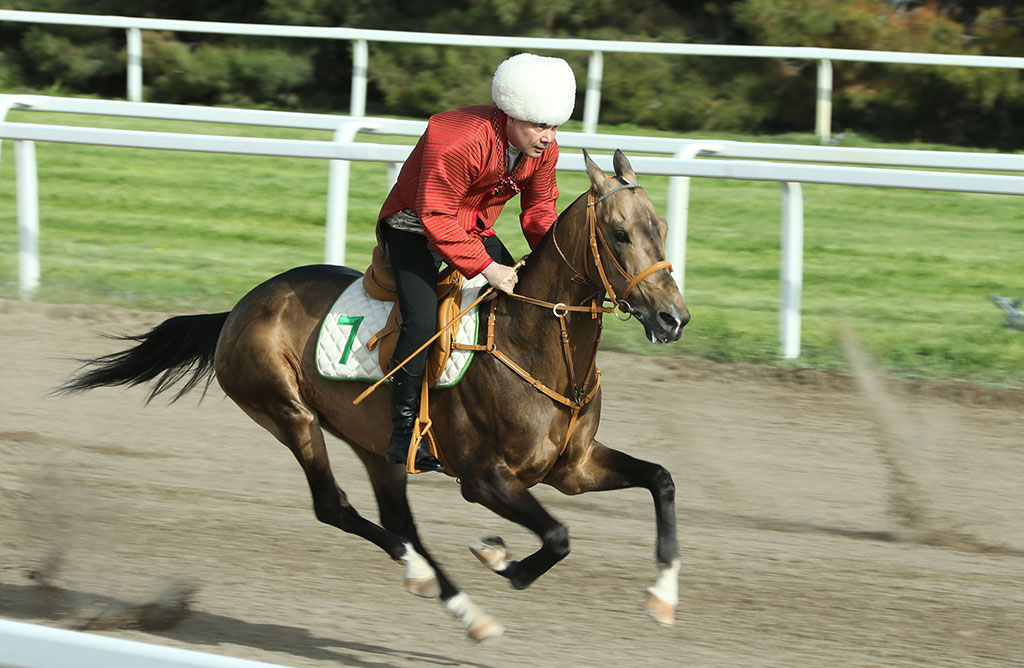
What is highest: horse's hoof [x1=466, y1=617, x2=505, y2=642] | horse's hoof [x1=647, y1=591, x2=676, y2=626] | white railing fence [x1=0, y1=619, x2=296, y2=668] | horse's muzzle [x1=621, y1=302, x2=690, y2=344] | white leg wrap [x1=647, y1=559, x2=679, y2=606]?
horse's muzzle [x1=621, y1=302, x2=690, y2=344]

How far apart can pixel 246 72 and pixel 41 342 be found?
723 centimetres

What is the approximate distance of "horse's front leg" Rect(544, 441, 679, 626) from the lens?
395 centimetres

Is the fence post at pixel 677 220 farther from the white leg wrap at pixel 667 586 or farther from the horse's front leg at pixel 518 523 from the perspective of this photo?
the white leg wrap at pixel 667 586

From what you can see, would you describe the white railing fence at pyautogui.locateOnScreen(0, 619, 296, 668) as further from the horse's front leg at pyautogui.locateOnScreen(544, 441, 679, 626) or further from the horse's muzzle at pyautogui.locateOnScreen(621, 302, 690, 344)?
the horse's front leg at pyautogui.locateOnScreen(544, 441, 679, 626)

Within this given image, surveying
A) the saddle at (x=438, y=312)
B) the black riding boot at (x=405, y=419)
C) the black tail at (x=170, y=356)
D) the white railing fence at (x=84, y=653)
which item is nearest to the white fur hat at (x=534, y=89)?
the saddle at (x=438, y=312)

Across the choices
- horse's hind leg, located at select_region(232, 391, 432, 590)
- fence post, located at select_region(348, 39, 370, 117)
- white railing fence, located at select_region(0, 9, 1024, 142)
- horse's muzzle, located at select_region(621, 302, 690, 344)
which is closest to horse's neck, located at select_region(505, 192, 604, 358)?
horse's muzzle, located at select_region(621, 302, 690, 344)

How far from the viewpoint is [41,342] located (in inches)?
294

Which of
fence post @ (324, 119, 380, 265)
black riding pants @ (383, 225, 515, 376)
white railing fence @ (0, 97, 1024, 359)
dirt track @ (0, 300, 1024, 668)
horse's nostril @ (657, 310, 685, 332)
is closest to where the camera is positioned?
horse's nostril @ (657, 310, 685, 332)

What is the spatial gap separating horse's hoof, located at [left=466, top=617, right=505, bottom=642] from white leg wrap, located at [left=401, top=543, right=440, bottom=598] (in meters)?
0.19

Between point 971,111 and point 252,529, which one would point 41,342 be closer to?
point 252,529

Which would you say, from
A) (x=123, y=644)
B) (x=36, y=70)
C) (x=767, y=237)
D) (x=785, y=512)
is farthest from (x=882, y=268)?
(x=36, y=70)

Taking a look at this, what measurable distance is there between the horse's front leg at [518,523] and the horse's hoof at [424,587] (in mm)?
178

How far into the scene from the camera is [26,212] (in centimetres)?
799

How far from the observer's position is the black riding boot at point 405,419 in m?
4.24
